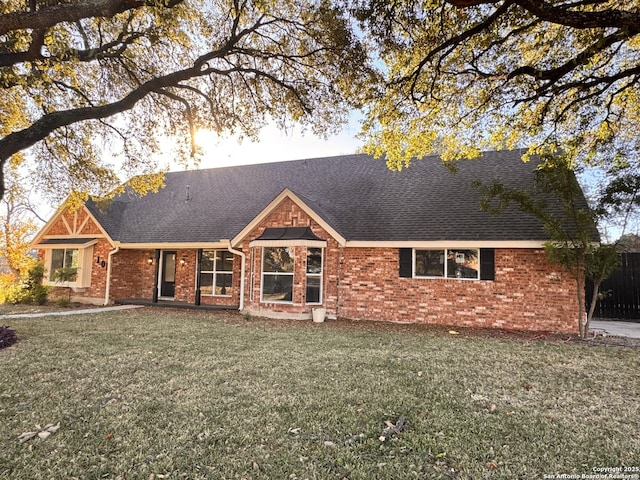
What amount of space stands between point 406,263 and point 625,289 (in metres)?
7.94

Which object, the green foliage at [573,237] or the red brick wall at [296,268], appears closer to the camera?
the green foliage at [573,237]

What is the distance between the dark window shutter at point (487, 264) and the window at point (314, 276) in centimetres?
507

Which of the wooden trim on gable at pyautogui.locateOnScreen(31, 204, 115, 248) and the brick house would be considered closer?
the brick house

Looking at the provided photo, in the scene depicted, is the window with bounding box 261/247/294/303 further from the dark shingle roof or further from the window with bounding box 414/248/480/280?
the window with bounding box 414/248/480/280

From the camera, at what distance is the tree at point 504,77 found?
21.7ft

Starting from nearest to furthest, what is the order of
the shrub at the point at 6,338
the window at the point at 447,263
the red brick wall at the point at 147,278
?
the shrub at the point at 6,338
the window at the point at 447,263
the red brick wall at the point at 147,278

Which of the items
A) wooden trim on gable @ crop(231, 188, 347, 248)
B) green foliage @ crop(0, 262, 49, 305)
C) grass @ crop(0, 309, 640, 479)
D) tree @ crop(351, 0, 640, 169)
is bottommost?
grass @ crop(0, 309, 640, 479)

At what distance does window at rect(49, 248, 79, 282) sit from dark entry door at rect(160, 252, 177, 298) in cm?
378

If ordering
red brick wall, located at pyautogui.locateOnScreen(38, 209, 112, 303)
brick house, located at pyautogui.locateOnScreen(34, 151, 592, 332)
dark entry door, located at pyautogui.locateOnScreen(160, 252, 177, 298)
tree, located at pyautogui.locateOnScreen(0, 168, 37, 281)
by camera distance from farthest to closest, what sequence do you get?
1. tree, located at pyautogui.locateOnScreen(0, 168, 37, 281)
2. dark entry door, located at pyautogui.locateOnScreen(160, 252, 177, 298)
3. red brick wall, located at pyautogui.locateOnScreen(38, 209, 112, 303)
4. brick house, located at pyautogui.locateOnScreen(34, 151, 592, 332)

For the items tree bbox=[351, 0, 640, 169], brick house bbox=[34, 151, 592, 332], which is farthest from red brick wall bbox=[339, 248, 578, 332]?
tree bbox=[351, 0, 640, 169]

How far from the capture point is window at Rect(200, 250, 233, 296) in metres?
14.6

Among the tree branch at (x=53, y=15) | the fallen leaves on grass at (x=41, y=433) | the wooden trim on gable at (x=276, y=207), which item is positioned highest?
the tree branch at (x=53, y=15)

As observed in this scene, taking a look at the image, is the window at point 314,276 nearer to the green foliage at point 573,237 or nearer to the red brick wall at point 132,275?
the green foliage at point 573,237

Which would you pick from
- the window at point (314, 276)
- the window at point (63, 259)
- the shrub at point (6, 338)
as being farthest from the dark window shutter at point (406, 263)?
the window at point (63, 259)
